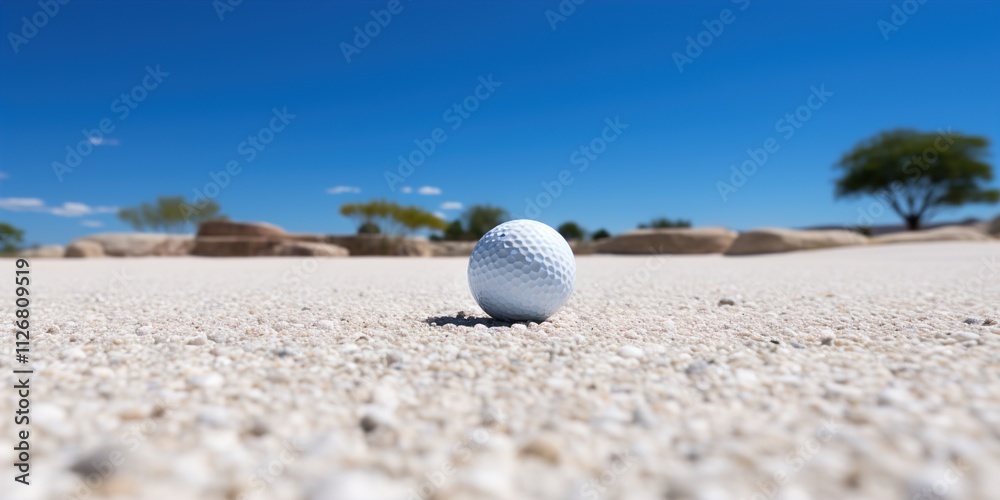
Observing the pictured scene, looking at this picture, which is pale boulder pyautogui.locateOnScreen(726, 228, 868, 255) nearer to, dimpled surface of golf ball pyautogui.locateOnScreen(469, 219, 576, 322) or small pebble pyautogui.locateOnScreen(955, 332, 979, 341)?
small pebble pyautogui.locateOnScreen(955, 332, 979, 341)

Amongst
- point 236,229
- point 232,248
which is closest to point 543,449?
point 232,248

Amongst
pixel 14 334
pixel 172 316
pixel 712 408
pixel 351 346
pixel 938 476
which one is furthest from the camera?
pixel 172 316

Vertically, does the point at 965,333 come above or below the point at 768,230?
below

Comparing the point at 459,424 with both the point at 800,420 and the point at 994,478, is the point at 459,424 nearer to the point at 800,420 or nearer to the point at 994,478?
the point at 800,420

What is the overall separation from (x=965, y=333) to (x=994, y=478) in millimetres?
2635

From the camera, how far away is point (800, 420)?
81.4 inches

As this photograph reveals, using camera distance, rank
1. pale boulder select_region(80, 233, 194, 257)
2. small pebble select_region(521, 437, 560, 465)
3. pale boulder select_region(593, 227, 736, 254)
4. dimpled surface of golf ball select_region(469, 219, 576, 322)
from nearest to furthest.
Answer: small pebble select_region(521, 437, 560, 465) → dimpled surface of golf ball select_region(469, 219, 576, 322) → pale boulder select_region(593, 227, 736, 254) → pale boulder select_region(80, 233, 194, 257)

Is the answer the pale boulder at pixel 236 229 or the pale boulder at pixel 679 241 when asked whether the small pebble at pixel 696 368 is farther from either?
the pale boulder at pixel 236 229

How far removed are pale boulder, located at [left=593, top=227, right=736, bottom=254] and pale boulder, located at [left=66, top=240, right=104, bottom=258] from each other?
939 inches

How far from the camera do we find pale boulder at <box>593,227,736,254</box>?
22.5 meters

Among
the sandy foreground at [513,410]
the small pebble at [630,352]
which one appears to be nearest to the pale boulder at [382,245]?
the sandy foreground at [513,410]

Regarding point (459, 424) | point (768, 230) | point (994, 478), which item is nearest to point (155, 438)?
point (459, 424)

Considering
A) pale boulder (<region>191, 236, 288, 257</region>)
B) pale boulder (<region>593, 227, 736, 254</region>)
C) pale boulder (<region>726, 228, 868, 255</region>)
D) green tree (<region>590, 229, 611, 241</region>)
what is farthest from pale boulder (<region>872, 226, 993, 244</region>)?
pale boulder (<region>191, 236, 288, 257</region>)

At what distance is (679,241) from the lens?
2269 cm
